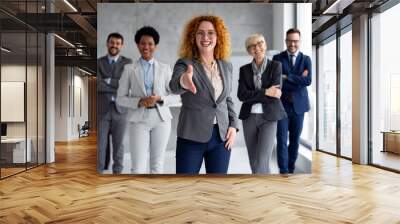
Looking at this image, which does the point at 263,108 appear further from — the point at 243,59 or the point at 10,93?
the point at 10,93

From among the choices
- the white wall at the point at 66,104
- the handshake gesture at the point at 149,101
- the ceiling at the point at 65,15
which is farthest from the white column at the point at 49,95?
the white wall at the point at 66,104

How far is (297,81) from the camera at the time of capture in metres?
6.81

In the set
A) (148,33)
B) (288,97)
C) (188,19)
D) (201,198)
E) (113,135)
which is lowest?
(201,198)

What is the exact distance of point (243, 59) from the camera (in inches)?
263

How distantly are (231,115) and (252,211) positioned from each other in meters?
2.35

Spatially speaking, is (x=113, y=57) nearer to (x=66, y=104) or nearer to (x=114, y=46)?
(x=114, y=46)

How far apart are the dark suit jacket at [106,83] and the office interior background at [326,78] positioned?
0.33 meters

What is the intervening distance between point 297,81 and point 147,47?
250cm

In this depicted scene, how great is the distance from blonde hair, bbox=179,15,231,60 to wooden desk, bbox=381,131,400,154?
3494mm

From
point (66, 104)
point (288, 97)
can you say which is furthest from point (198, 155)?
point (66, 104)

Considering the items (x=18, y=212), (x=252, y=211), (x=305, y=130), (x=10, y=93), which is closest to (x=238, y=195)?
(x=252, y=211)

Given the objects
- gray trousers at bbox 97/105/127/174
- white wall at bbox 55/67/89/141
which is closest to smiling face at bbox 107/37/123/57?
gray trousers at bbox 97/105/127/174

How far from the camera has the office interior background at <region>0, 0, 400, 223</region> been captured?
695cm

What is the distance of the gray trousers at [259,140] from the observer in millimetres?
6633
